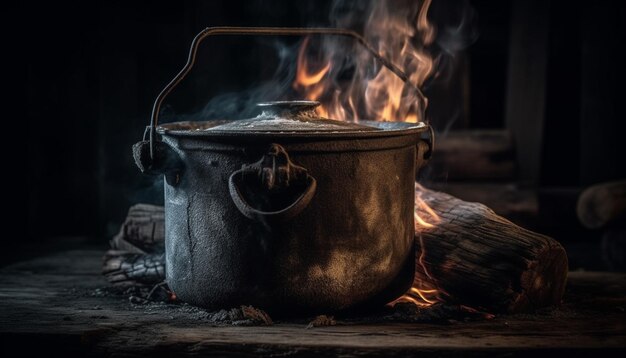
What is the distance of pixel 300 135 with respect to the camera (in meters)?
3.48

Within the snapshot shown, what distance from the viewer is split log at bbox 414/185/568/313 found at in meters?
3.78

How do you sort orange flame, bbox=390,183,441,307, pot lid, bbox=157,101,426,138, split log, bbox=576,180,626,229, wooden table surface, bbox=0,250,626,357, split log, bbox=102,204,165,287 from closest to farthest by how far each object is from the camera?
wooden table surface, bbox=0,250,626,357
pot lid, bbox=157,101,426,138
orange flame, bbox=390,183,441,307
split log, bbox=102,204,165,287
split log, bbox=576,180,626,229

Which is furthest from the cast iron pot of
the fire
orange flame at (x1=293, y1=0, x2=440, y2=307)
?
the fire

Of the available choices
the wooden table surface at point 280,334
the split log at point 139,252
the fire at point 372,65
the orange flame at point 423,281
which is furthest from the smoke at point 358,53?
the wooden table surface at point 280,334

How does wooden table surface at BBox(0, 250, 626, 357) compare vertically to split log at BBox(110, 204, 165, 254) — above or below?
below

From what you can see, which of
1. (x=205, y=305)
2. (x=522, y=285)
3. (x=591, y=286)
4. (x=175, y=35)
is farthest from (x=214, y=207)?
(x=175, y=35)

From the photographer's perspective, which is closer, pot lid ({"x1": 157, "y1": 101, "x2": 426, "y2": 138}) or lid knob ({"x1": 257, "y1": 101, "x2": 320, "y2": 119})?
pot lid ({"x1": 157, "y1": 101, "x2": 426, "y2": 138})

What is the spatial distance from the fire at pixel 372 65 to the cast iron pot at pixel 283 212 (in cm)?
194

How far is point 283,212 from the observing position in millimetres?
3393

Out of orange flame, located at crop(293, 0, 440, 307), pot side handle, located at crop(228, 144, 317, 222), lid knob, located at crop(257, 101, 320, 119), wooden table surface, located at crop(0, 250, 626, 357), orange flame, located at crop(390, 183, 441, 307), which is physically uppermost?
orange flame, located at crop(293, 0, 440, 307)

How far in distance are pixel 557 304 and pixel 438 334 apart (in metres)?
0.81

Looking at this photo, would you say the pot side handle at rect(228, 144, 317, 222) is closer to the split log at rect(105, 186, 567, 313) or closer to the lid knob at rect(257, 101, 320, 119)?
the lid knob at rect(257, 101, 320, 119)

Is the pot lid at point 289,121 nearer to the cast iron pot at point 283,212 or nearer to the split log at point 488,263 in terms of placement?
the cast iron pot at point 283,212

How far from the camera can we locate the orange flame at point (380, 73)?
549 centimetres
